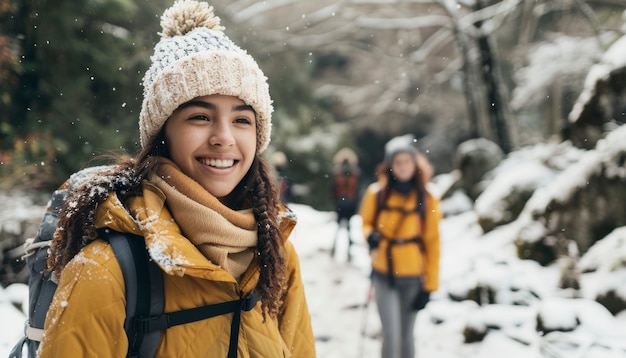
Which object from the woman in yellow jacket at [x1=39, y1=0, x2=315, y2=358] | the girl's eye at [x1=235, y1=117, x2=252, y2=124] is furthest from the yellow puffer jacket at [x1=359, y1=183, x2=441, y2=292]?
the girl's eye at [x1=235, y1=117, x2=252, y2=124]

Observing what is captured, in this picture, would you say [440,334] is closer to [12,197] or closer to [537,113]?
[12,197]

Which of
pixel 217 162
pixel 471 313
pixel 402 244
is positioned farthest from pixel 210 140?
pixel 471 313

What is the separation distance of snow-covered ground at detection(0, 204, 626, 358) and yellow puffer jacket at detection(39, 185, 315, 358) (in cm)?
315

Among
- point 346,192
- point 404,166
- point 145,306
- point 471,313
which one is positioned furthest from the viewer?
point 346,192

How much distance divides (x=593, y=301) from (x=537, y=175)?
3667 millimetres

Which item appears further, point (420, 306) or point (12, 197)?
point (12, 197)

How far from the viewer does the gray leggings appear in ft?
11.2

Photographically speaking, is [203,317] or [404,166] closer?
[203,317]

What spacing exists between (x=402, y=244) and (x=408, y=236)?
84 mm

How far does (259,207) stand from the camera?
150cm

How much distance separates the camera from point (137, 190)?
4.34 feet

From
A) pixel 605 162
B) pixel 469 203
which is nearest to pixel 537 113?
pixel 469 203

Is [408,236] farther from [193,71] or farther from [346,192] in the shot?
[346,192]

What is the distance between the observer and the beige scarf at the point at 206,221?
1279 millimetres
